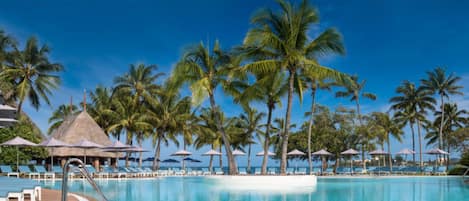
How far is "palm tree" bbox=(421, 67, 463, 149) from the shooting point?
35.2 m

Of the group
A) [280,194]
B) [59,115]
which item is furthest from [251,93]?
[59,115]

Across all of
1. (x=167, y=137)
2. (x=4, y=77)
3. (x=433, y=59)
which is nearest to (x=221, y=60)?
(x=4, y=77)

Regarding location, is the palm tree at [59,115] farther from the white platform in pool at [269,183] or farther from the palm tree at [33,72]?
the white platform in pool at [269,183]

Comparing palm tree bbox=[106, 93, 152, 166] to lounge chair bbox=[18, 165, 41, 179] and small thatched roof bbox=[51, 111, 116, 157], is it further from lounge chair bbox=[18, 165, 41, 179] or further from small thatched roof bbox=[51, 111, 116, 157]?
lounge chair bbox=[18, 165, 41, 179]

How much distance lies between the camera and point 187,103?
34094 mm

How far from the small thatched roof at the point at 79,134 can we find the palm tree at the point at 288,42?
48.8ft

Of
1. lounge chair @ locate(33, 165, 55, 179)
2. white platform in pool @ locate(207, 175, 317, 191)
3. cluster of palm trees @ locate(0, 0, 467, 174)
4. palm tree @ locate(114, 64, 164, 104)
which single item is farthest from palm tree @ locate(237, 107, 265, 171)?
white platform in pool @ locate(207, 175, 317, 191)

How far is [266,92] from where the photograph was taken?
2094 cm

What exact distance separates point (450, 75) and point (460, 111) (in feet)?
17.2

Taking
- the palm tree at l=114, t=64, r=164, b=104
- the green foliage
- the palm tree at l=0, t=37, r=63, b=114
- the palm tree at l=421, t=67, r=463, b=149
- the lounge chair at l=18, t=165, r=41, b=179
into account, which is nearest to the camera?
the lounge chair at l=18, t=165, r=41, b=179

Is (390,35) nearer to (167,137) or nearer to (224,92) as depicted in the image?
(224,92)

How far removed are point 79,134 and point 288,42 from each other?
1686cm

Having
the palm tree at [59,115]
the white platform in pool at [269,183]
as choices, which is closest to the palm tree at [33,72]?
the palm tree at [59,115]

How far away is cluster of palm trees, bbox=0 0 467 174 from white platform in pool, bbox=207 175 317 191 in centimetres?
102
